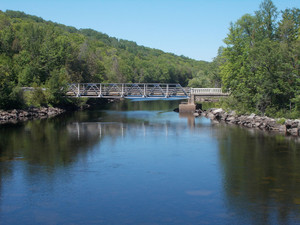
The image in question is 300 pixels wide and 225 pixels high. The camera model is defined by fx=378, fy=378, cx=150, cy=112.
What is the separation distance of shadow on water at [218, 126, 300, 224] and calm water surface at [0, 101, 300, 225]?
49 millimetres

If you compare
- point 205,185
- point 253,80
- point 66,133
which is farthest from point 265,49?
point 205,185

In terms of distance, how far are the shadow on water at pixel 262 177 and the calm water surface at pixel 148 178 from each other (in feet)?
0.16

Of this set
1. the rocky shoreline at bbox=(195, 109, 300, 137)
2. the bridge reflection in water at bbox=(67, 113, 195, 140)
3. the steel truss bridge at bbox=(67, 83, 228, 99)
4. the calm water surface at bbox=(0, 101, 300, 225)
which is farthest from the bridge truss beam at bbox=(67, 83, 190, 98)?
the calm water surface at bbox=(0, 101, 300, 225)

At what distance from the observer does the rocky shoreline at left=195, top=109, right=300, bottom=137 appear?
39.6 metres

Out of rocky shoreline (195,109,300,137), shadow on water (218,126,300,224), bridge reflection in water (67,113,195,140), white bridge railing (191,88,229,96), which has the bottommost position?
shadow on water (218,126,300,224)

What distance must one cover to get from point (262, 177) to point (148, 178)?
23.1ft

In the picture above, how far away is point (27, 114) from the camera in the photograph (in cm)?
5497

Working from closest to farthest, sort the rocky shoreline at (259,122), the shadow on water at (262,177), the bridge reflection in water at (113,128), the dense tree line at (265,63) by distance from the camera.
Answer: the shadow on water at (262,177) → the rocky shoreline at (259,122) → the bridge reflection in water at (113,128) → the dense tree line at (265,63)

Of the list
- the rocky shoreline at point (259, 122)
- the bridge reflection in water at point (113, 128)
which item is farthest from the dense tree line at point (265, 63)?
the bridge reflection in water at point (113, 128)

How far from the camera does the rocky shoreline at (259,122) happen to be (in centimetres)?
3964

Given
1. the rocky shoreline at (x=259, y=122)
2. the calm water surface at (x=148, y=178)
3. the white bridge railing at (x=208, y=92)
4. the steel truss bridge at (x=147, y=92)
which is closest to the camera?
the calm water surface at (x=148, y=178)

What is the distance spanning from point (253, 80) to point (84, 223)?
117ft

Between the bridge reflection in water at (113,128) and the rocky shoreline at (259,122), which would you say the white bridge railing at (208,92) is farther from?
the bridge reflection in water at (113,128)

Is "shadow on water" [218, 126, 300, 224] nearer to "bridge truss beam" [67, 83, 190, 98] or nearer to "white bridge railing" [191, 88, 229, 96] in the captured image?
"white bridge railing" [191, 88, 229, 96]
